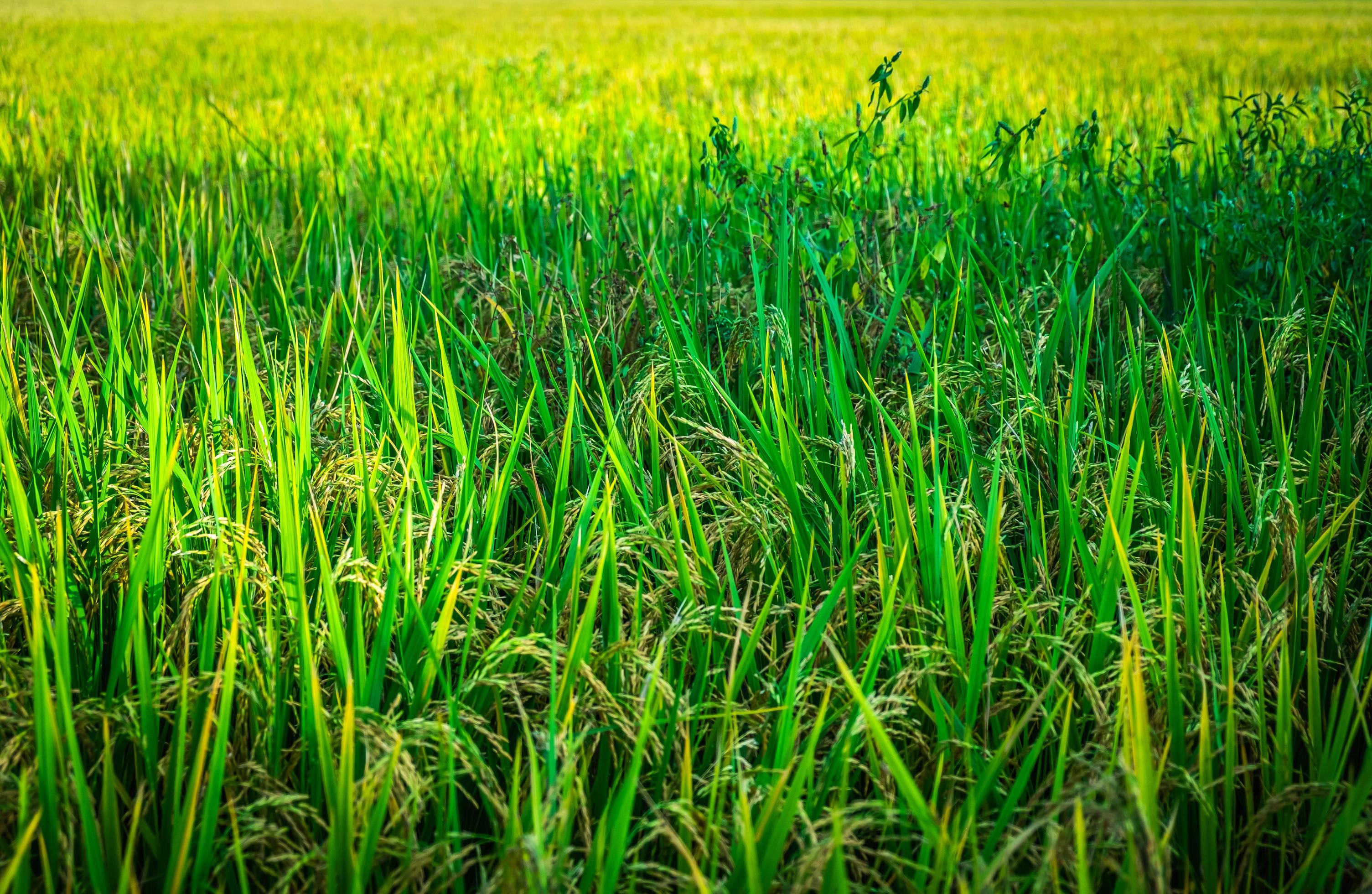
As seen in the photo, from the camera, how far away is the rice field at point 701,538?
32.1 inches

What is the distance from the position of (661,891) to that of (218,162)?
3120 mm

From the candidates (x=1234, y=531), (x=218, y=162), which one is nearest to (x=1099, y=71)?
(x=218, y=162)

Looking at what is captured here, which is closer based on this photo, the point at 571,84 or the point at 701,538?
the point at 701,538

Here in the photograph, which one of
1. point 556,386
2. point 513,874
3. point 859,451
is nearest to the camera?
point 513,874

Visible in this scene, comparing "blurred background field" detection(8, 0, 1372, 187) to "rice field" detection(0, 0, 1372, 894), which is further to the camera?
"blurred background field" detection(8, 0, 1372, 187)

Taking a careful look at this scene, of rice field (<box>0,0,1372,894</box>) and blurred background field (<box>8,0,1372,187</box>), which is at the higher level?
blurred background field (<box>8,0,1372,187</box>)

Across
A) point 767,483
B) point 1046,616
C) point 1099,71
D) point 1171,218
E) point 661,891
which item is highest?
point 1099,71

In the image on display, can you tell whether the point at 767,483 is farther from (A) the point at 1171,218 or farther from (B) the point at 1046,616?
(A) the point at 1171,218

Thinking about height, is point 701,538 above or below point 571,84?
below

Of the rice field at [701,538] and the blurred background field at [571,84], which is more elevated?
the blurred background field at [571,84]

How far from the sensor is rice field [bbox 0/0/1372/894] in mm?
815

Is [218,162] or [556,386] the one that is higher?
[218,162]

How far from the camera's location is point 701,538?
3.64 feet

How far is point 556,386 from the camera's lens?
5.17ft
